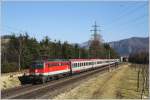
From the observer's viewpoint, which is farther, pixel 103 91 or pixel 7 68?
pixel 7 68

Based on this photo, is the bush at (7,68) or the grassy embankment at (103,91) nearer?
the grassy embankment at (103,91)

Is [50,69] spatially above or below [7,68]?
above

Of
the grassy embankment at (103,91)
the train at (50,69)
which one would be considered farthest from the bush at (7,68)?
the grassy embankment at (103,91)

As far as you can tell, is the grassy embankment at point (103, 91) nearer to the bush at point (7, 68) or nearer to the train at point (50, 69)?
the train at point (50, 69)

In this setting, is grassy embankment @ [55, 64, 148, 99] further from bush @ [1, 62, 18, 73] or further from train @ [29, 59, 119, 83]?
bush @ [1, 62, 18, 73]

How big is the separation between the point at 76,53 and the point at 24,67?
39.0 meters

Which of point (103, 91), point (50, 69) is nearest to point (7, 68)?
point (50, 69)

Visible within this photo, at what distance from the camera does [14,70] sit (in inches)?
2445

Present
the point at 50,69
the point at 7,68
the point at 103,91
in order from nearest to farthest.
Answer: the point at 103,91 → the point at 50,69 → the point at 7,68

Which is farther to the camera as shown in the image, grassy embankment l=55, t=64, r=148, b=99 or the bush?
the bush

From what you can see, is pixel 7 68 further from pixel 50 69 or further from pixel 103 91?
pixel 103 91

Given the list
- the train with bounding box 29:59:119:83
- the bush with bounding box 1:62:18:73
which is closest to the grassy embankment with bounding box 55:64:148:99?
the train with bounding box 29:59:119:83

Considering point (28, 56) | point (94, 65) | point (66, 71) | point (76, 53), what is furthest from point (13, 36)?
point (76, 53)

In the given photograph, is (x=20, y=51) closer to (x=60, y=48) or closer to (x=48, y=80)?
(x=48, y=80)
